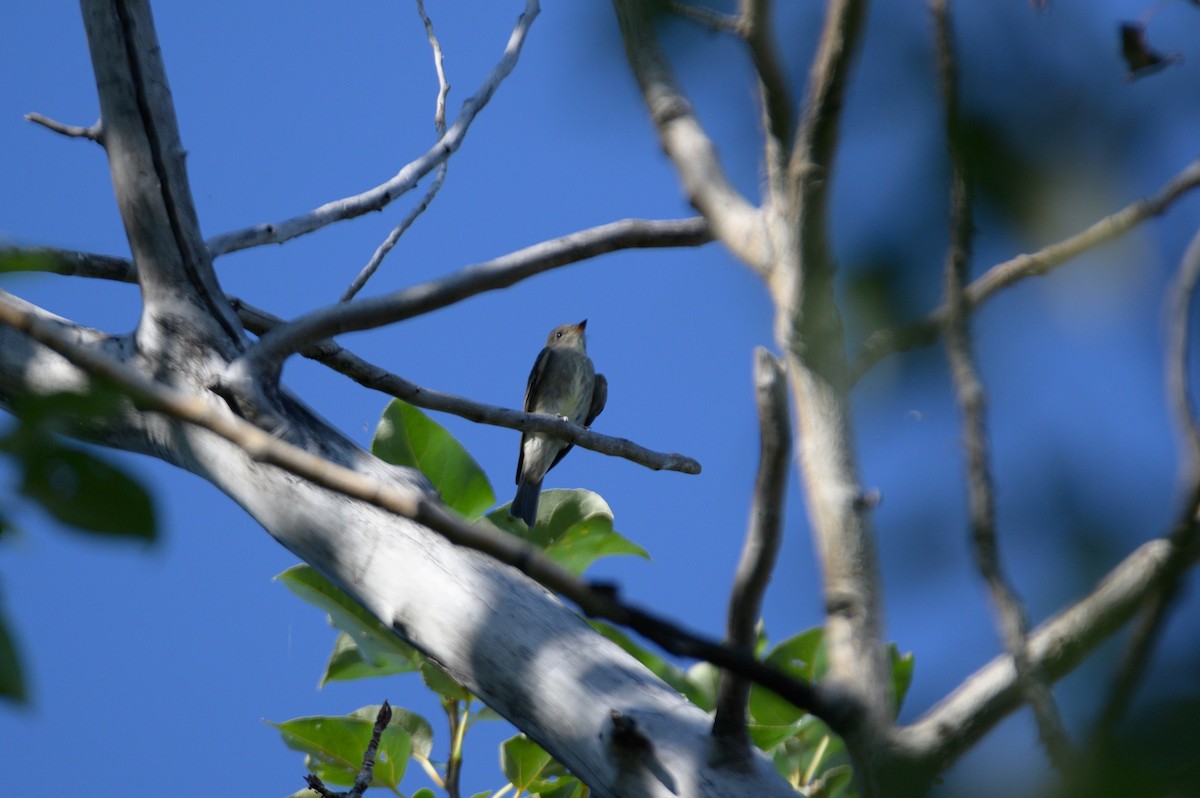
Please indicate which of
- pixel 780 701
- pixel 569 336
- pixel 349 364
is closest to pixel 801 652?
pixel 780 701

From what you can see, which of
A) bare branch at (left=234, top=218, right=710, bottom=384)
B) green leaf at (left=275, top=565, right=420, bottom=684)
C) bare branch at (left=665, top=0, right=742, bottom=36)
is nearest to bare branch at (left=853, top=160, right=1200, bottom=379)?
bare branch at (left=665, top=0, right=742, bottom=36)

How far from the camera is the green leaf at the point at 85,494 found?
683 mm

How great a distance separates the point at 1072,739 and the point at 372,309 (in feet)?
3.63

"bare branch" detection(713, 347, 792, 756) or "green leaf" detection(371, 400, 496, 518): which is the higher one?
"green leaf" detection(371, 400, 496, 518)

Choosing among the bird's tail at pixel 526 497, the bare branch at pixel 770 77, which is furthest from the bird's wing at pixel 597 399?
the bare branch at pixel 770 77

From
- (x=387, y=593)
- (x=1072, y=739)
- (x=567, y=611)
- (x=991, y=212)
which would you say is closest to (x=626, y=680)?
(x=567, y=611)

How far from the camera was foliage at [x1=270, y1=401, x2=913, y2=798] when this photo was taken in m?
2.46

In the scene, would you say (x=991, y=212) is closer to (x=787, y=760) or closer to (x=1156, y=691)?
(x=1156, y=691)

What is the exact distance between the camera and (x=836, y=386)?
1.02 meters

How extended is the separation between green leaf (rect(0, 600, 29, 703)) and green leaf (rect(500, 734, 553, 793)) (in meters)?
1.88

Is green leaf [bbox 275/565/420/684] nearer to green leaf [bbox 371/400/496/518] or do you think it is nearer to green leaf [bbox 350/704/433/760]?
green leaf [bbox 350/704/433/760]

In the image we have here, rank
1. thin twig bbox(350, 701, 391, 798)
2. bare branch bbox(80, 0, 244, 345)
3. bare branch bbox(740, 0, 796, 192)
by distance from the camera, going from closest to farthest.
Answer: bare branch bbox(740, 0, 796, 192) < bare branch bbox(80, 0, 244, 345) < thin twig bbox(350, 701, 391, 798)

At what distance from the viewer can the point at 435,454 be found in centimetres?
262

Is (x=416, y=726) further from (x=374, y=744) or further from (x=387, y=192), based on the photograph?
(x=387, y=192)
